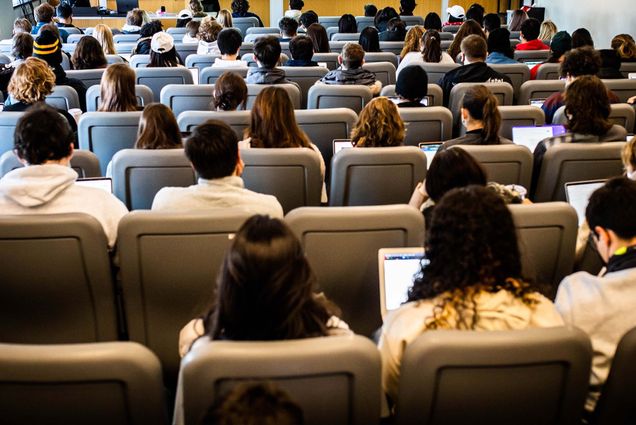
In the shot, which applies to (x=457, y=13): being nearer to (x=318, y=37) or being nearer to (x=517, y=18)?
(x=517, y=18)

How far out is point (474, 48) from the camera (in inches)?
232

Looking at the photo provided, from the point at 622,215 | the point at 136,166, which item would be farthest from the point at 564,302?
the point at 136,166

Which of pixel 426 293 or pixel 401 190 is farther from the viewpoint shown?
pixel 401 190

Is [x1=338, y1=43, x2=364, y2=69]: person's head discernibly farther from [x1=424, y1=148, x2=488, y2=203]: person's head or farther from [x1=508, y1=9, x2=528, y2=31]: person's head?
[x1=508, y1=9, x2=528, y2=31]: person's head

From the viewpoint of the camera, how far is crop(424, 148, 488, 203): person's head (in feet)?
9.00

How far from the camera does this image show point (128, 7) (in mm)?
14445

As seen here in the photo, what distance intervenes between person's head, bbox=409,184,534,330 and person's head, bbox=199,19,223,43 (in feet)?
21.2

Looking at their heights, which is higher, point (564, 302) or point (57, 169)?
point (57, 169)

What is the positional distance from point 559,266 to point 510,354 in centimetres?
124

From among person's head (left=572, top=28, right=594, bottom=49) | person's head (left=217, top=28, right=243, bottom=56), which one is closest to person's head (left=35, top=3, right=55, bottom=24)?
person's head (left=217, top=28, right=243, bottom=56)

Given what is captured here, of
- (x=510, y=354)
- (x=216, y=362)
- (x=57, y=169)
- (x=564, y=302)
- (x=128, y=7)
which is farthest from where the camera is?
(x=128, y=7)

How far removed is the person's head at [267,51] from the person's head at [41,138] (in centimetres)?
289

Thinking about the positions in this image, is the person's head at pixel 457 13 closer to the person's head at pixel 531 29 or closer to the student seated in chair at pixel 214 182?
the person's head at pixel 531 29

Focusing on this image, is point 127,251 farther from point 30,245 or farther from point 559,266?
point 559,266
